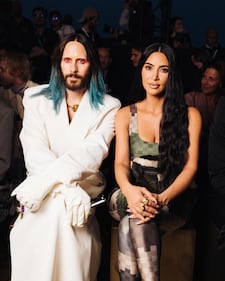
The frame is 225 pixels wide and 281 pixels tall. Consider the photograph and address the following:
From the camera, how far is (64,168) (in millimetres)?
2395

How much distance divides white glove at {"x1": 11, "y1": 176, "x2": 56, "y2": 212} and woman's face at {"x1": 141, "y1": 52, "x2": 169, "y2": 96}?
0.57 meters

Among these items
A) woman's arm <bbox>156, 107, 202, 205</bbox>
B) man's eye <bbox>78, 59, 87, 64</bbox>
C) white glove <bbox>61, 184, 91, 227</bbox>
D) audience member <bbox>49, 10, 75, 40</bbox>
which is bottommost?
white glove <bbox>61, 184, 91, 227</bbox>

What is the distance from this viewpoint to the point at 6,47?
4359mm

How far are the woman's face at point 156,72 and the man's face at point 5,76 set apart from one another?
1189 mm

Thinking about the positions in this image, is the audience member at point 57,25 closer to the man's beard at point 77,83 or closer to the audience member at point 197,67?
the audience member at point 197,67

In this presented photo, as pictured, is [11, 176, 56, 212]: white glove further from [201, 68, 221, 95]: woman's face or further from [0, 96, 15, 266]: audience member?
[201, 68, 221, 95]: woman's face

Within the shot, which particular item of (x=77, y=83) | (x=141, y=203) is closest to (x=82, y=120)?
(x=77, y=83)

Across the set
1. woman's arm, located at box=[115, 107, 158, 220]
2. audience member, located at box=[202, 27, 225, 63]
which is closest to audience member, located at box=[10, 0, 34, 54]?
audience member, located at box=[202, 27, 225, 63]

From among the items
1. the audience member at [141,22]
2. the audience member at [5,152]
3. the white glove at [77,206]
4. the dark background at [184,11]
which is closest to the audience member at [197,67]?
the audience member at [141,22]

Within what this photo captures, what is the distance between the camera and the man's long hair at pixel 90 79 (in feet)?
8.52

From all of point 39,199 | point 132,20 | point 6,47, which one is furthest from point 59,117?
point 132,20

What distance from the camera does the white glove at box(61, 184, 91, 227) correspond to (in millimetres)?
2311

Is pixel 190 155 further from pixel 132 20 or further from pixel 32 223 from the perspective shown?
pixel 132 20

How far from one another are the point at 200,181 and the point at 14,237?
92 cm
